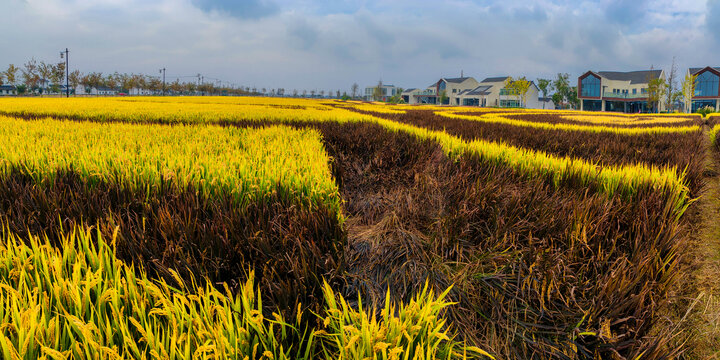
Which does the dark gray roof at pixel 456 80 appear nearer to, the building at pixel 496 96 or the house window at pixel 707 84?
the building at pixel 496 96

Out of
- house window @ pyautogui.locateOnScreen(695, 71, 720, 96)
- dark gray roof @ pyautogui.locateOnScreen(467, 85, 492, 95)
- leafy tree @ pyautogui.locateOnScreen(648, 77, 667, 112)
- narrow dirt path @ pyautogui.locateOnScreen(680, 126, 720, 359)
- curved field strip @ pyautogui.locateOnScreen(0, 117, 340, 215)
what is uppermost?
dark gray roof @ pyautogui.locateOnScreen(467, 85, 492, 95)

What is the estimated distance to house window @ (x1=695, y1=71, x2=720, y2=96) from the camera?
58.9 metres

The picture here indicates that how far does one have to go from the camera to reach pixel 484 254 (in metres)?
2.19

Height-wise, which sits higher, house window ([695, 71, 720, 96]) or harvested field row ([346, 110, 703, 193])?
house window ([695, 71, 720, 96])

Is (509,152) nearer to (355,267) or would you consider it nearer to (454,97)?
(355,267)

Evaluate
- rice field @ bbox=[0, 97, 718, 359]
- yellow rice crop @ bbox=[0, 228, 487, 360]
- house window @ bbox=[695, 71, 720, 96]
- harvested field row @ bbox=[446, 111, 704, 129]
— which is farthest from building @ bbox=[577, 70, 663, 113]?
yellow rice crop @ bbox=[0, 228, 487, 360]

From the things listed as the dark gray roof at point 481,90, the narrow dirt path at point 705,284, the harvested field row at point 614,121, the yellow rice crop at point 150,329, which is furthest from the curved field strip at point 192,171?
the dark gray roof at point 481,90

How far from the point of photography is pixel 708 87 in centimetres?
5984

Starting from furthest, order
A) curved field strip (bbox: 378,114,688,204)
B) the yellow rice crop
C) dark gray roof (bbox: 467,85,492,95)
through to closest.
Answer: dark gray roof (bbox: 467,85,492,95), curved field strip (bbox: 378,114,688,204), the yellow rice crop

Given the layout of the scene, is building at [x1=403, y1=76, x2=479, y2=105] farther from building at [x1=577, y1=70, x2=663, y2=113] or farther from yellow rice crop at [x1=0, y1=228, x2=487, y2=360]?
yellow rice crop at [x1=0, y1=228, x2=487, y2=360]

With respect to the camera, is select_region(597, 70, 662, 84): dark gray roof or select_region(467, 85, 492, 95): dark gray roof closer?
select_region(597, 70, 662, 84): dark gray roof

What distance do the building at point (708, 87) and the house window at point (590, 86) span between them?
45.0 feet

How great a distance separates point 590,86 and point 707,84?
54.3ft

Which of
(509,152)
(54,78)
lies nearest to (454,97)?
(54,78)
